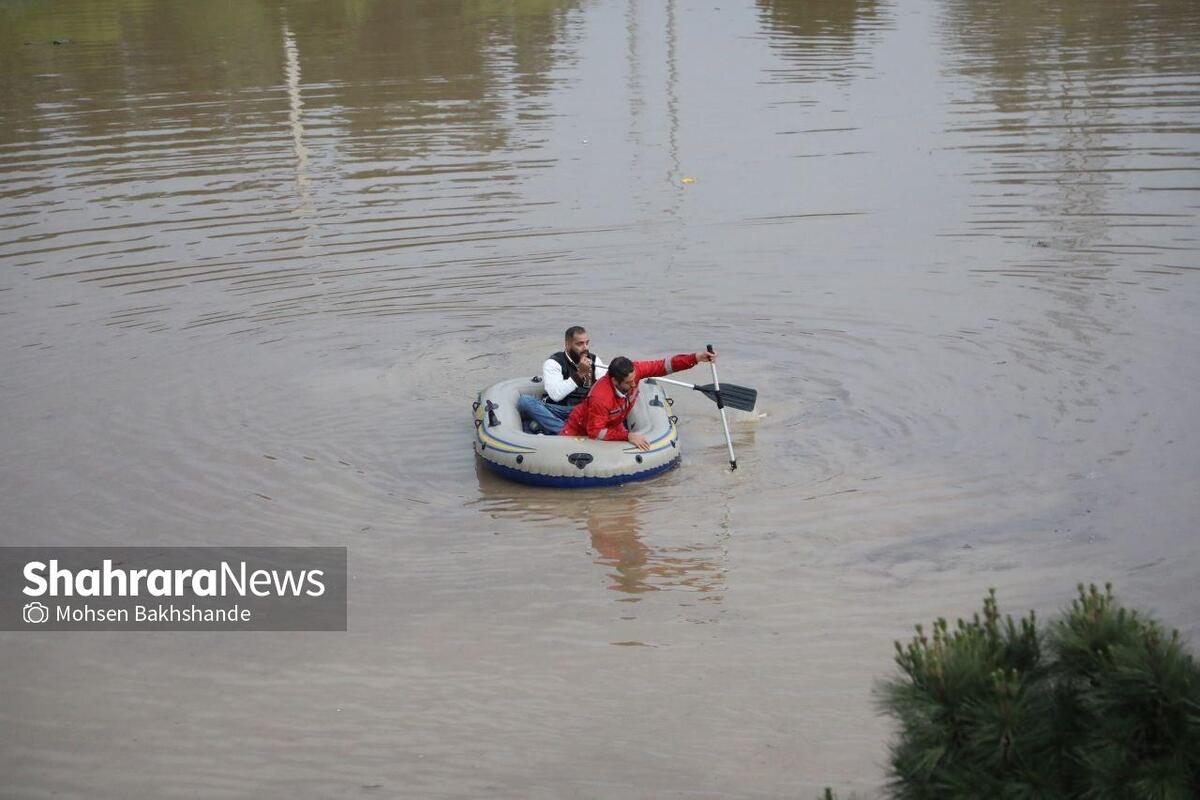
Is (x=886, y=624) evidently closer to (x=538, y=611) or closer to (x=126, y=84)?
(x=538, y=611)

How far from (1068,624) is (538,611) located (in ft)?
18.8

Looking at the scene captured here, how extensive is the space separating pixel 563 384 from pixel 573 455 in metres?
1.44

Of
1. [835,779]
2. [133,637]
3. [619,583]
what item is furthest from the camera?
[619,583]

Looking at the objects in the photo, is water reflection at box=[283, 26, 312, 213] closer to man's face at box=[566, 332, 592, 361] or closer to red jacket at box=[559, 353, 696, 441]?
man's face at box=[566, 332, 592, 361]

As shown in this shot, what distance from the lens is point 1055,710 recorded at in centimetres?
405

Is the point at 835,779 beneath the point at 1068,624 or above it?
beneath

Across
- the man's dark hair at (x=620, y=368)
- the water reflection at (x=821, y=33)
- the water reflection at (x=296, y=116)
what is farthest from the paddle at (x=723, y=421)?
the water reflection at (x=821, y=33)

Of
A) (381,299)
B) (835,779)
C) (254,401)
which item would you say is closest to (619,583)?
(835,779)

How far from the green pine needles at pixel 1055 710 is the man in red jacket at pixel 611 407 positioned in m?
7.32

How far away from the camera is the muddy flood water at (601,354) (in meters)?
8.13

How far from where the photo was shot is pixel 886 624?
29.4 feet

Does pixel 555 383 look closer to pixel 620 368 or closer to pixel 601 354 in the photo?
pixel 620 368

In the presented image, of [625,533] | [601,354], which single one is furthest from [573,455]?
[601,354]

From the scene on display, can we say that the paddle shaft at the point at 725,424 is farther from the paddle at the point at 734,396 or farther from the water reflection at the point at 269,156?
the water reflection at the point at 269,156
